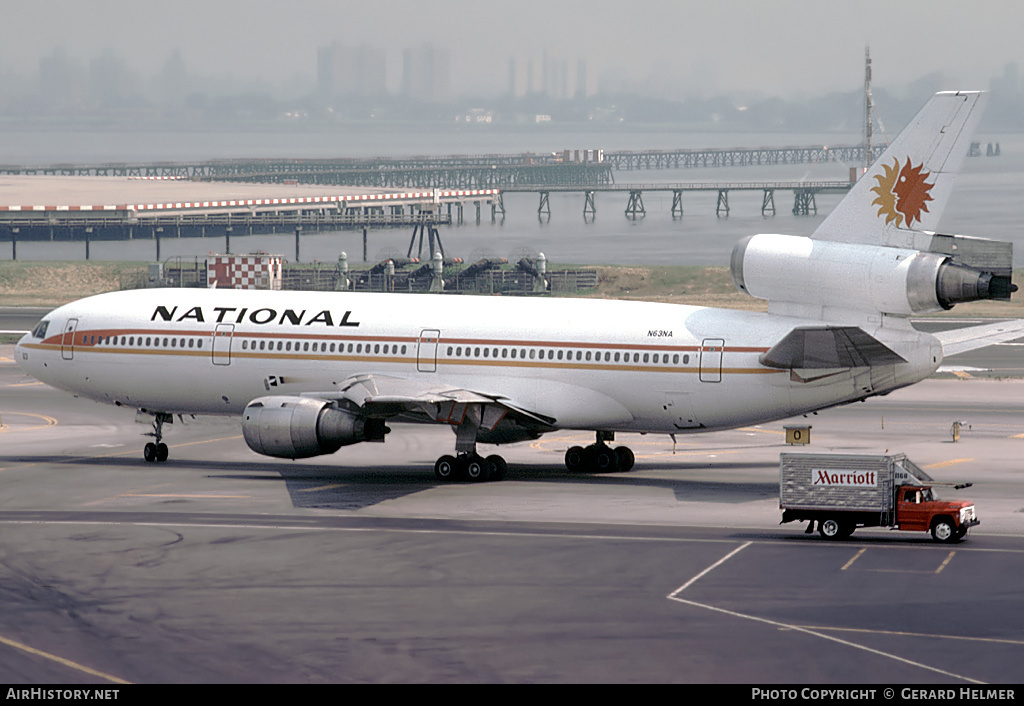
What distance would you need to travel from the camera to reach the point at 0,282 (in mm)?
131500

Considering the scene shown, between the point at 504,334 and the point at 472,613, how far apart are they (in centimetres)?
1953

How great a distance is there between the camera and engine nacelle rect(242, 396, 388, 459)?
44.0m

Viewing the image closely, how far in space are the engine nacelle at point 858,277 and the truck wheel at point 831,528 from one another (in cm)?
836

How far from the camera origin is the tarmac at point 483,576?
2486cm

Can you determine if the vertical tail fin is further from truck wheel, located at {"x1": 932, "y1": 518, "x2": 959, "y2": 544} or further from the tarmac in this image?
truck wheel, located at {"x1": 932, "y1": 518, "x2": 959, "y2": 544}

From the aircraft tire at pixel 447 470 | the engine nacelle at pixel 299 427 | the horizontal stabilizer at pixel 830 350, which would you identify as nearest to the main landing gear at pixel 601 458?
the aircraft tire at pixel 447 470

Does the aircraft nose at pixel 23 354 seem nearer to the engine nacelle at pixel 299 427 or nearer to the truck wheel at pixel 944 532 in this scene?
the engine nacelle at pixel 299 427

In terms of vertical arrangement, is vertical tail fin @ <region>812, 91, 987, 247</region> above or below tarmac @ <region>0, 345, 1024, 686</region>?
above

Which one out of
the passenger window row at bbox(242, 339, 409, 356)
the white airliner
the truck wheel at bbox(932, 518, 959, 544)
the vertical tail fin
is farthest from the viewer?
the passenger window row at bbox(242, 339, 409, 356)

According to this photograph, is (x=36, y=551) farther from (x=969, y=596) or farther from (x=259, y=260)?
(x=259, y=260)

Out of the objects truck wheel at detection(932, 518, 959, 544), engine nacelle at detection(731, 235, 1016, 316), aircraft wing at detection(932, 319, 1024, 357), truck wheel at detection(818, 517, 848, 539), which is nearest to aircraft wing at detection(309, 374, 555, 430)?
engine nacelle at detection(731, 235, 1016, 316)

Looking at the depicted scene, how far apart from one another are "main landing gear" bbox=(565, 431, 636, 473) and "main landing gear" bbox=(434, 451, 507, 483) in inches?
143

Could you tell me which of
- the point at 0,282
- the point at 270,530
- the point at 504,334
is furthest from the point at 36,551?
the point at 0,282

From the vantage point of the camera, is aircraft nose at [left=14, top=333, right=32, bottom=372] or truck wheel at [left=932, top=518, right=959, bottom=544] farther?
aircraft nose at [left=14, top=333, right=32, bottom=372]
